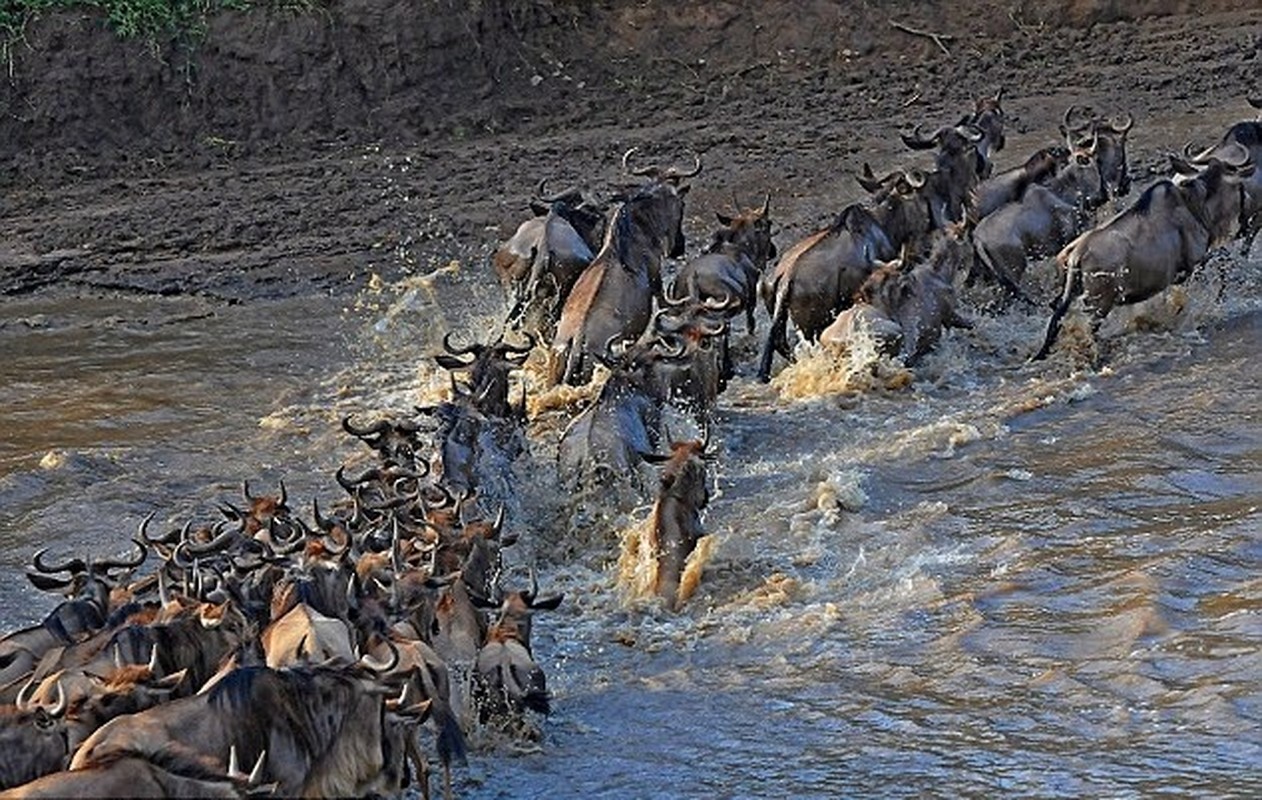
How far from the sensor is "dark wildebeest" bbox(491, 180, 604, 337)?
542 inches

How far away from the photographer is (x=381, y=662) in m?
8.08

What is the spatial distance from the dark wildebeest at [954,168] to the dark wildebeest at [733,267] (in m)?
1.26

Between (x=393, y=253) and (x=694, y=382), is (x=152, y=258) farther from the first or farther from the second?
(x=694, y=382)

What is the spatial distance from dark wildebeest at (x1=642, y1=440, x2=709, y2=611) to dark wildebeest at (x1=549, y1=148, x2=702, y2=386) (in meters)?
2.04

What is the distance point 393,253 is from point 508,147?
2325mm

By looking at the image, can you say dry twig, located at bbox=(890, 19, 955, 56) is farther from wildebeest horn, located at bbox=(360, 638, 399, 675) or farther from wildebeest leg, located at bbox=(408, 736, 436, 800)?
wildebeest leg, located at bbox=(408, 736, 436, 800)

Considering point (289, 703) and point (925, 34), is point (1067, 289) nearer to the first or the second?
point (289, 703)

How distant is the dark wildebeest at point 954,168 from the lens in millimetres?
14914

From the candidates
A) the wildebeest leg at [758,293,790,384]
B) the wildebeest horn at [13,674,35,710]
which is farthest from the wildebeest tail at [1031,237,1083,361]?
the wildebeest horn at [13,674,35,710]

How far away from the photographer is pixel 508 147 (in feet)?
61.7

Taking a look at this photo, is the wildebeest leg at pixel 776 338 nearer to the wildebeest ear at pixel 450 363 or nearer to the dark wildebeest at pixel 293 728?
the wildebeest ear at pixel 450 363

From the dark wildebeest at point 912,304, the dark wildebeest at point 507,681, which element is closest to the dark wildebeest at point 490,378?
the dark wildebeest at point 912,304

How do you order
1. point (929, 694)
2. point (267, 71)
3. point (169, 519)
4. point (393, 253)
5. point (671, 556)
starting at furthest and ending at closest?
point (267, 71) → point (393, 253) → point (169, 519) → point (671, 556) → point (929, 694)

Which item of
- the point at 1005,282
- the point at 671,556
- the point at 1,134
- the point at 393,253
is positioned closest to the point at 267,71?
the point at 1,134
